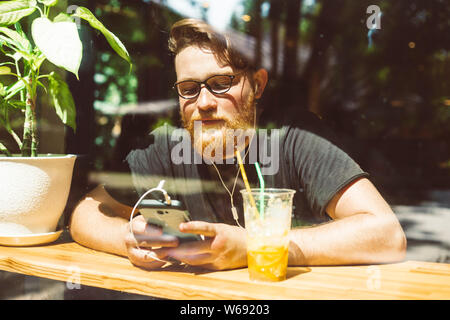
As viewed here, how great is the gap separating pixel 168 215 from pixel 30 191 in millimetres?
521

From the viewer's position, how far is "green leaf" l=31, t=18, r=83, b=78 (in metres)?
1.13

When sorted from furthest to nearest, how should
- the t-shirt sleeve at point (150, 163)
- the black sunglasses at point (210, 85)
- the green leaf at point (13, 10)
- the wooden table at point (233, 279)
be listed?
the t-shirt sleeve at point (150, 163) < the black sunglasses at point (210, 85) < the green leaf at point (13, 10) < the wooden table at point (233, 279)

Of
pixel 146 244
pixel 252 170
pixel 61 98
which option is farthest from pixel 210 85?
pixel 146 244

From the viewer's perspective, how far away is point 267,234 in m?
0.98

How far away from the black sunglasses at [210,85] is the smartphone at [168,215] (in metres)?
0.55

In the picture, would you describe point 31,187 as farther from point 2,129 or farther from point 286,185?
point 286,185

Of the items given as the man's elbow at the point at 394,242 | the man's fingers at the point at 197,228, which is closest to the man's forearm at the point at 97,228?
the man's fingers at the point at 197,228

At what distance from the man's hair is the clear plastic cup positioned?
71 cm

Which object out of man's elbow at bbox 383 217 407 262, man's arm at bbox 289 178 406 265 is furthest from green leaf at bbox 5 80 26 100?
man's elbow at bbox 383 217 407 262

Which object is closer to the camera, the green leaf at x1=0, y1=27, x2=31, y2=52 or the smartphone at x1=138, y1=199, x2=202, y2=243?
the smartphone at x1=138, y1=199, x2=202, y2=243

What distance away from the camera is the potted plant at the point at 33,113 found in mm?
1152

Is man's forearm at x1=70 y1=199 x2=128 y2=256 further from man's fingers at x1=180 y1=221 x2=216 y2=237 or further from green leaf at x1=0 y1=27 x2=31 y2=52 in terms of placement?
green leaf at x1=0 y1=27 x2=31 y2=52

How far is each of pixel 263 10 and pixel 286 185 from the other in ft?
6.81

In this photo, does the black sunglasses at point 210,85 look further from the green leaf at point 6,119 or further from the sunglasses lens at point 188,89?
the green leaf at point 6,119
